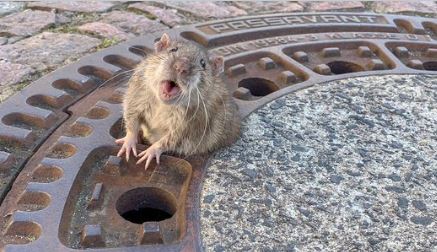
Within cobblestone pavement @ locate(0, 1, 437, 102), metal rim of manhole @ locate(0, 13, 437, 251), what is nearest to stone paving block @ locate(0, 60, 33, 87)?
cobblestone pavement @ locate(0, 1, 437, 102)

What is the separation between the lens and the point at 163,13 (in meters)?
3.43

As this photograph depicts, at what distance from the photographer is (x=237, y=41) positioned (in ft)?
10.4

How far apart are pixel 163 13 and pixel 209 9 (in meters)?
0.27

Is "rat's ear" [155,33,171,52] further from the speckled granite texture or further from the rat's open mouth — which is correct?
the speckled granite texture

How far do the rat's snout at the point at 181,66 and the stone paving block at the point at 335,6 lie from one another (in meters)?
1.60

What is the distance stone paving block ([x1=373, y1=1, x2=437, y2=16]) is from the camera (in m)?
3.75

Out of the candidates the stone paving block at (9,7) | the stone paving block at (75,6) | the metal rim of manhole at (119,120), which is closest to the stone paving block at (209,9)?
the metal rim of manhole at (119,120)

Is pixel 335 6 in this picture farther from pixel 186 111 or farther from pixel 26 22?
pixel 26 22

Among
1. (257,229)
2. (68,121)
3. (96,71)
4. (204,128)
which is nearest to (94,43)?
(96,71)

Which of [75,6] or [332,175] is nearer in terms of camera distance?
[332,175]

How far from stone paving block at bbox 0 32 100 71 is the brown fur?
1.67 ft

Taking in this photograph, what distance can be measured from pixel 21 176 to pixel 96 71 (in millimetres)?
769

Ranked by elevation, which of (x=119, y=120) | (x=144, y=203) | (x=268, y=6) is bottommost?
(x=144, y=203)

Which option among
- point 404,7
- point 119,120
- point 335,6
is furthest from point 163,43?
point 404,7
